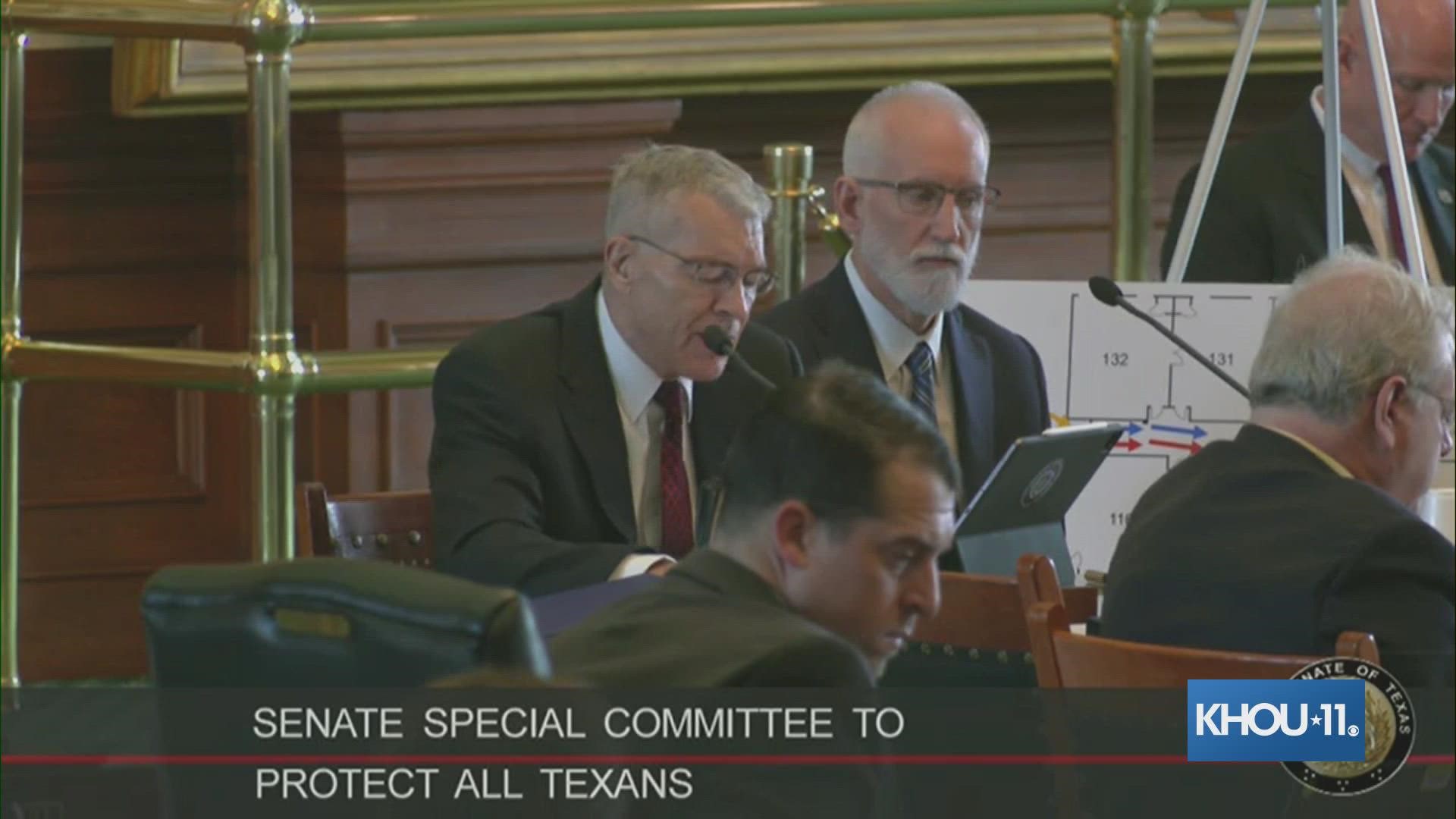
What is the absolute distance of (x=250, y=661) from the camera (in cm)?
155

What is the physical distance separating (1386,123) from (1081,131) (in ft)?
6.14

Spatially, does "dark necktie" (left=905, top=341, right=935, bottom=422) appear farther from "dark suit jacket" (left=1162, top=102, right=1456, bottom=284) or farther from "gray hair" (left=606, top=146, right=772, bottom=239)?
"dark suit jacket" (left=1162, top=102, right=1456, bottom=284)

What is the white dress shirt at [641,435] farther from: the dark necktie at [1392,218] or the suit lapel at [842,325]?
the dark necktie at [1392,218]

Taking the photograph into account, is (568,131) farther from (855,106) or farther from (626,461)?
(626,461)

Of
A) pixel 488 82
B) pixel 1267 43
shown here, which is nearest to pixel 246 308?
pixel 488 82

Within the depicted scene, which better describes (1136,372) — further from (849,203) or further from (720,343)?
(720,343)

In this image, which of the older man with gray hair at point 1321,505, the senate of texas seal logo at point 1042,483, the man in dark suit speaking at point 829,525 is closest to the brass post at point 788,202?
the senate of texas seal logo at point 1042,483

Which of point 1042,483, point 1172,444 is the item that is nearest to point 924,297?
point 1172,444

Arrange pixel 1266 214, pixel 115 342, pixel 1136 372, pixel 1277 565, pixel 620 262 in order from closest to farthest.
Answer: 1. pixel 1277 565
2. pixel 620 262
3. pixel 1136 372
4. pixel 1266 214
5. pixel 115 342

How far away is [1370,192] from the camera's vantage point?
4.12 metres

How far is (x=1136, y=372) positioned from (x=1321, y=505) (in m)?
1.09

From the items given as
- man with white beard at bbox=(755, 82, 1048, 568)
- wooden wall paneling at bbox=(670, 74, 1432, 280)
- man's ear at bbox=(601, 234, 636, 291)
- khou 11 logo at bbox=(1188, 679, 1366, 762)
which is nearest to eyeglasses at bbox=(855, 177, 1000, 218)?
man with white beard at bbox=(755, 82, 1048, 568)

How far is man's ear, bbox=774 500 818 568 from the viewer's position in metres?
1.93

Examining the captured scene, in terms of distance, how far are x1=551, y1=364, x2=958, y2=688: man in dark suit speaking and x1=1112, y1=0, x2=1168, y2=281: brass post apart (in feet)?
7.37
